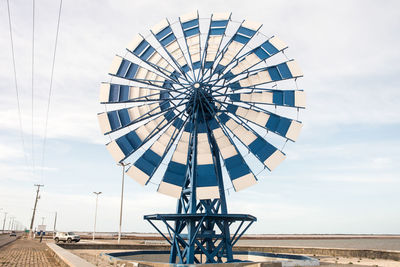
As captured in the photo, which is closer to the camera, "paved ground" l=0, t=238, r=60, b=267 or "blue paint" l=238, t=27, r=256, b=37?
"paved ground" l=0, t=238, r=60, b=267

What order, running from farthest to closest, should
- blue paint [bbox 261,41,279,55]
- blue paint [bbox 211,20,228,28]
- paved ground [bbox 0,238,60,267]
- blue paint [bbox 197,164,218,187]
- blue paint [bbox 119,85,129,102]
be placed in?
blue paint [bbox 119,85,129,102] < blue paint [bbox 211,20,228,28] < blue paint [bbox 261,41,279,55] < blue paint [bbox 197,164,218,187] < paved ground [bbox 0,238,60,267]

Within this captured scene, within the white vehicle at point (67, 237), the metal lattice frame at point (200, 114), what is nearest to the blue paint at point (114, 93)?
the metal lattice frame at point (200, 114)

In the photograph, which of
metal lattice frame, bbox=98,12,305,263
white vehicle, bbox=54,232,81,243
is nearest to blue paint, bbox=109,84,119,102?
metal lattice frame, bbox=98,12,305,263

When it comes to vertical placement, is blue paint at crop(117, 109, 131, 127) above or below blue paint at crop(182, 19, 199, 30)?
below

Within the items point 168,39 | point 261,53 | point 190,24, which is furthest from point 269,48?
point 168,39

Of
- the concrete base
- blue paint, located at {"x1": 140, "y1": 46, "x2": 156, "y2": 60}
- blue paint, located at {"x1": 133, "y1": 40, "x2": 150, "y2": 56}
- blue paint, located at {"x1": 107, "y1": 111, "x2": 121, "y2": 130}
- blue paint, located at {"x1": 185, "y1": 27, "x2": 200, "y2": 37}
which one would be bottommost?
the concrete base

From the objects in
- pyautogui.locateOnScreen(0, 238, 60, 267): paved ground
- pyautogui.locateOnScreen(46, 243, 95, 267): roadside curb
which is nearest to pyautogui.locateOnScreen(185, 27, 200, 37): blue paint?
pyautogui.locateOnScreen(46, 243, 95, 267): roadside curb

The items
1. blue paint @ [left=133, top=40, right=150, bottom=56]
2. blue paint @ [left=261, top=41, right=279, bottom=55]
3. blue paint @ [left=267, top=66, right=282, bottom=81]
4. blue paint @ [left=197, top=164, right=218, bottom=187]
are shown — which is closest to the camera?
blue paint @ [left=197, top=164, right=218, bottom=187]

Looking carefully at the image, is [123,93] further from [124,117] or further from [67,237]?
[67,237]

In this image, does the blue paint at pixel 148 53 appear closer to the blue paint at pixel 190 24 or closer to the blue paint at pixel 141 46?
the blue paint at pixel 141 46

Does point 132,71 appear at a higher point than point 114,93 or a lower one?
higher

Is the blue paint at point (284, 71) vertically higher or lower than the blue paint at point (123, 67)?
lower

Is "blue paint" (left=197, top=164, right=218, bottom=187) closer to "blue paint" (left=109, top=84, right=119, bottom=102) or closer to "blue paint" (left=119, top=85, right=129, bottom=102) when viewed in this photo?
"blue paint" (left=119, top=85, right=129, bottom=102)

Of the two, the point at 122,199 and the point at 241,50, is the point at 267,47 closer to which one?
the point at 241,50
